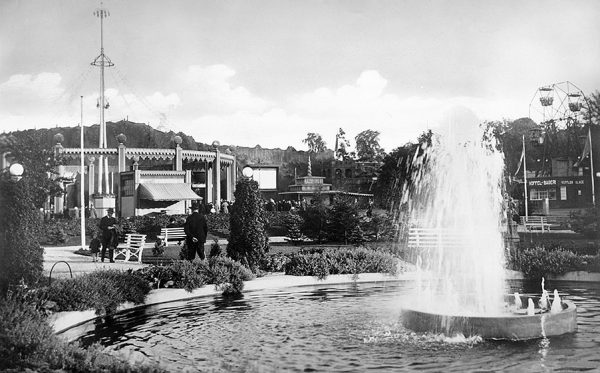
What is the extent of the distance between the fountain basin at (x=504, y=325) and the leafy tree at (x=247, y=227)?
6.58 metres

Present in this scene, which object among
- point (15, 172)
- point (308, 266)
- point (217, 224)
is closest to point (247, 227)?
point (308, 266)

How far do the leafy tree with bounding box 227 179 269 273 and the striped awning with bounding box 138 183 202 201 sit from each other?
70.3 feet

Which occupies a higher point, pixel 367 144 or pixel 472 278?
pixel 367 144

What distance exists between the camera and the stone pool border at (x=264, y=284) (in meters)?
8.29

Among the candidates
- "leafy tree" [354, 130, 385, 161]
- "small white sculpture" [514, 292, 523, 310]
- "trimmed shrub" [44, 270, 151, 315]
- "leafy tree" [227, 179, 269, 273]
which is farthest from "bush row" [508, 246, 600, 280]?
"leafy tree" [354, 130, 385, 161]

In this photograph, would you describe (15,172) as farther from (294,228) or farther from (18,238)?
(294,228)

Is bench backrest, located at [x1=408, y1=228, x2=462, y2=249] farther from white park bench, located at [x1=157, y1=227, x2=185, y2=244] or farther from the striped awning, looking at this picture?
the striped awning

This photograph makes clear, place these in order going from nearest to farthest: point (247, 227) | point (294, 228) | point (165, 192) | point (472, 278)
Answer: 1. point (472, 278)
2. point (247, 227)
3. point (294, 228)
4. point (165, 192)

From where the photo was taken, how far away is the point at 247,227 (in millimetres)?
13789

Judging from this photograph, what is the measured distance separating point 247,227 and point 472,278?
195 inches

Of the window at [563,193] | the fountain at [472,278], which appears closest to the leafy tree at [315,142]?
the window at [563,193]

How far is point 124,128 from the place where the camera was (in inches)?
3642

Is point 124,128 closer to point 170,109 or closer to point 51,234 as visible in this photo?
point 170,109

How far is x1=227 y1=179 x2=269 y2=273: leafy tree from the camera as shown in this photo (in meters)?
13.6
